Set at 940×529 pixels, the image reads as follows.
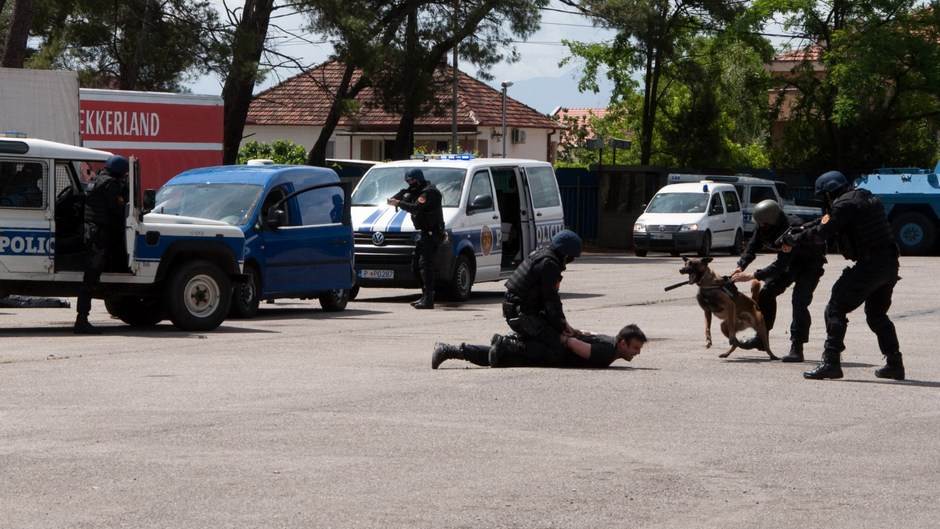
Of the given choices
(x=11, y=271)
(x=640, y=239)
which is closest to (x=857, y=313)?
(x=11, y=271)

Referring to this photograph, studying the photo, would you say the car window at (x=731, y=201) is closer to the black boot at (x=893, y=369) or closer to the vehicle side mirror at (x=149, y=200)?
the vehicle side mirror at (x=149, y=200)

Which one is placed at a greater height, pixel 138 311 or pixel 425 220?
pixel 425 220

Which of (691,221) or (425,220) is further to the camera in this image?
(691,221)

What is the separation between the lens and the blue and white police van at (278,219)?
17.8m

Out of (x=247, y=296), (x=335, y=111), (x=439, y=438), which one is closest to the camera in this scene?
(x=439, y=438)

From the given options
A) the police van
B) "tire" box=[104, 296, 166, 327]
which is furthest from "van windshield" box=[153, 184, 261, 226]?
the police van

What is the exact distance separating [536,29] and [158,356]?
24812 millimetres

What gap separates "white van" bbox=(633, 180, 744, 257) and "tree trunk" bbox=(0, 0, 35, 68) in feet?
50.4

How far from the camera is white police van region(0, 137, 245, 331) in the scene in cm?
1541

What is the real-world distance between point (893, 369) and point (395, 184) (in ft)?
33.8

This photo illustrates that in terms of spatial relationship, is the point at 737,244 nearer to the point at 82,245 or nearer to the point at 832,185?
the point at 82,245

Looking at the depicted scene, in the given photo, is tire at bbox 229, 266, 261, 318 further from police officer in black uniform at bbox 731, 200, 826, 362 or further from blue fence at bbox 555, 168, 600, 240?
blue fence at bbox 555, 168, 600, 240

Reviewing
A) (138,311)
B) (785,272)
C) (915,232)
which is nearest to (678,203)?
(915,232)

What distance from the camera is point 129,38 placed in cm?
3158
